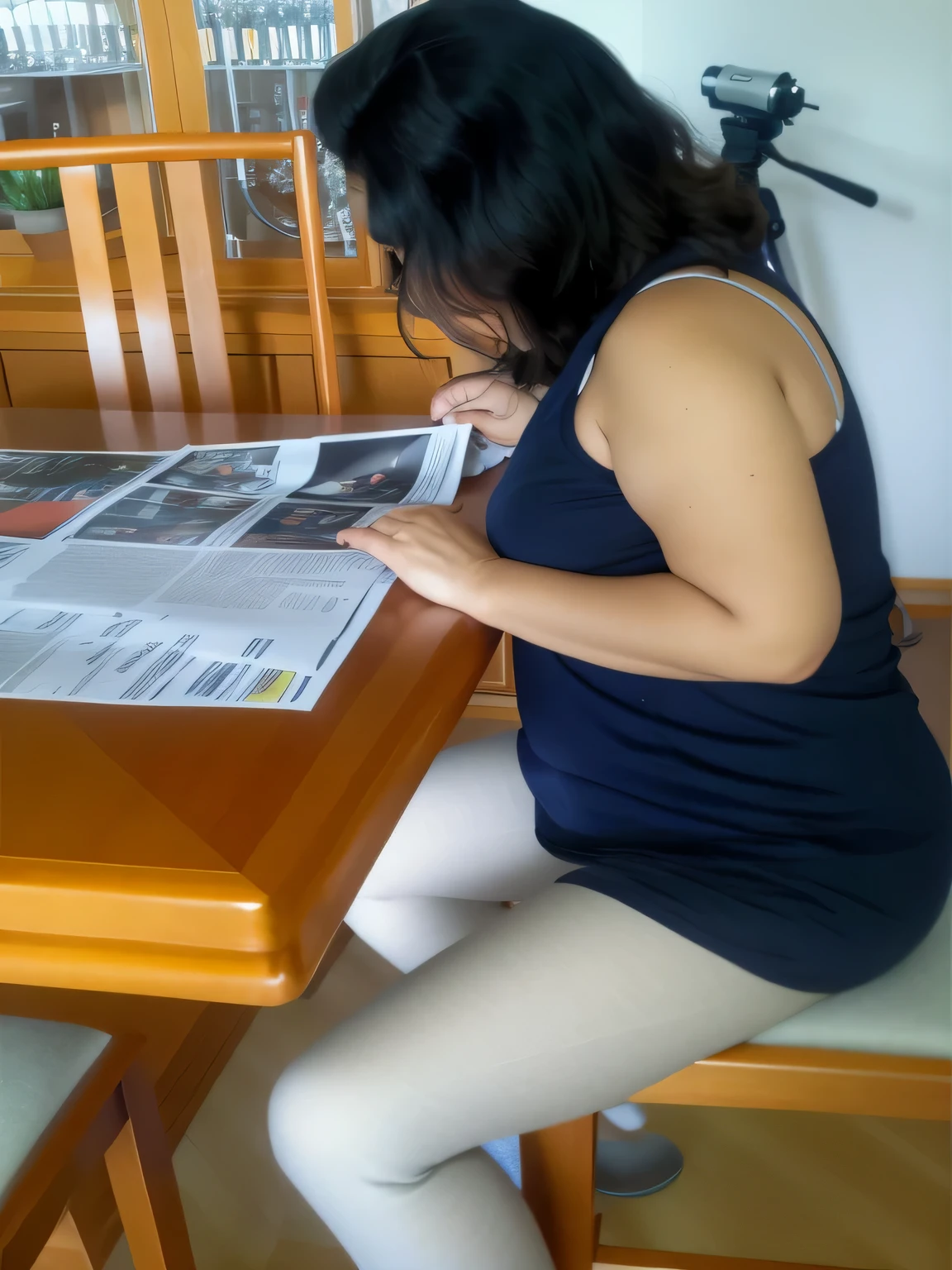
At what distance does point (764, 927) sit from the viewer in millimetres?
661

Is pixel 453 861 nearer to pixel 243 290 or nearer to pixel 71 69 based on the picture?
pixel 243 290

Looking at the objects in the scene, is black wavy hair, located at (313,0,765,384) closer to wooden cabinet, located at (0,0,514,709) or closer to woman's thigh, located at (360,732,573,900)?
woman's thigh, located at (360,732,573,900)

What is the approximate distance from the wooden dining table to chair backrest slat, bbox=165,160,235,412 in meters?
0.78

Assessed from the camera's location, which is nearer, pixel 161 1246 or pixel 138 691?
pixel 138 691

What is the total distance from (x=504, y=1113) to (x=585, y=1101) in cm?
6

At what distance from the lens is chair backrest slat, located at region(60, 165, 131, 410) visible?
1288mm

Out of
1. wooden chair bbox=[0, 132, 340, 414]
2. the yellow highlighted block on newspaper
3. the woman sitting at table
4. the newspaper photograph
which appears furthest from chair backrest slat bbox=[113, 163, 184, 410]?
the yellow highlighted block on newspaper

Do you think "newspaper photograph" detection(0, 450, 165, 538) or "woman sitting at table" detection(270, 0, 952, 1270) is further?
"newspaper photograph" detection(0, 450, 165, 538)

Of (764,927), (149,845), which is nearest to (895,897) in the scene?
(764,927)

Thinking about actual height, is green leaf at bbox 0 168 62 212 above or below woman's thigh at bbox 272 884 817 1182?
above

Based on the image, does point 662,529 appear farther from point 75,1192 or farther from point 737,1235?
point 737,1235

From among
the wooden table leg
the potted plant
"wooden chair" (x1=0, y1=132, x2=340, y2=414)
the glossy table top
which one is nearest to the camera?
the glossy table top

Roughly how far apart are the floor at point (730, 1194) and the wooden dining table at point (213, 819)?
470mm

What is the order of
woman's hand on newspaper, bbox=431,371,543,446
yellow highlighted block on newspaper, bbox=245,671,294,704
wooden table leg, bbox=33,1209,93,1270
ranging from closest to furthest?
yellow highlighted block on newspaper, bbox=245,671,294,704, wooden table leg, bbox=33,1209,93,1270, woman's hand on newspaper, bbox=431,371,543,446
